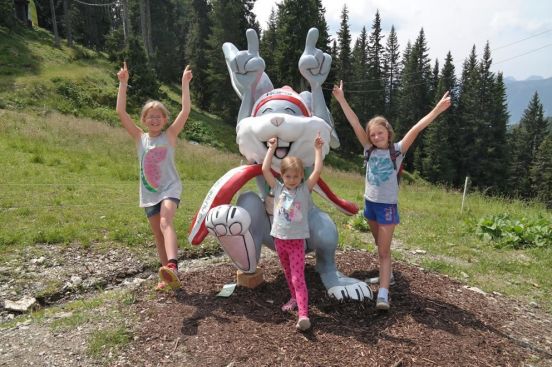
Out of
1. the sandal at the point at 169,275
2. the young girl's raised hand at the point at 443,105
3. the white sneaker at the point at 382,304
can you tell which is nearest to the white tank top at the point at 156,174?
the sandal at the point at 169,275

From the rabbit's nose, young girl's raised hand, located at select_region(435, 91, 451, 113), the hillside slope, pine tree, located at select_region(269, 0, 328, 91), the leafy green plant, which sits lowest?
the leafy green plant

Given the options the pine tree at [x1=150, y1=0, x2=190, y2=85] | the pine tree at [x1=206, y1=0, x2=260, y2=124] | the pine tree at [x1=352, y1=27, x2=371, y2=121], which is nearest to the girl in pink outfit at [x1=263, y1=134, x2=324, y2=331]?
the pine tree at [x1=206, y1=0, x2=260, y2=124]

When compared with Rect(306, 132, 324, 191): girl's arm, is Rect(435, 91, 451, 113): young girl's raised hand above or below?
above

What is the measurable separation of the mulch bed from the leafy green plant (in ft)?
9.33

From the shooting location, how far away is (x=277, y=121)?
152 inches

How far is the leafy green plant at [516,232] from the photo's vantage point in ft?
22.8

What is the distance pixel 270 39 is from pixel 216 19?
11.2 meters

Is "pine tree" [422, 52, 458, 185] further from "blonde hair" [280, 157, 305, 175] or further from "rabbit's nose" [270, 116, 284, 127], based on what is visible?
"blonde hair" [280, 157, 305, 175]

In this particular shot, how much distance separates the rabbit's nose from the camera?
3.87 m

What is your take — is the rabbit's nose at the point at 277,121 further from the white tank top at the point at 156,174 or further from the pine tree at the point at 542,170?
the pine tree at the point at 542,170

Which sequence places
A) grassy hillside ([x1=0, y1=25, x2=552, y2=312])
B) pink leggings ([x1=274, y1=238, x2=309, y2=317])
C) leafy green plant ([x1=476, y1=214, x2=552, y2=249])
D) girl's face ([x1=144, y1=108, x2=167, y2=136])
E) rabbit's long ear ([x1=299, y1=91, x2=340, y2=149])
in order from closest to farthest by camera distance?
pink leggings ([x1=274, y1=238, x2=309, y2=317]) → girl's face ([x1=144, y1=108, x2=167, y2=136]) → rabbit's long ear ([x1=299, y1=91, x2=340, y2=149]) → grassy hillside ([x1=0, y1=25, x2=552, y2=312]) → leafy green plant ([x1=476, y1=214, x2=552, y2=249])

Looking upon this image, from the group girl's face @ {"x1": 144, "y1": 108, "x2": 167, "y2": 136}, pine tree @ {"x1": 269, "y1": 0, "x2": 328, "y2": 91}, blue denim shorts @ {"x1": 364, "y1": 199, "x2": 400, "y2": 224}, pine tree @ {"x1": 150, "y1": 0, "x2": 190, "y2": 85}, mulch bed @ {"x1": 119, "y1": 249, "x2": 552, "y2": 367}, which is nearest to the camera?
mulch bed @ {"x1": 119, "y1": 249, "x2": 552, "y2": 367}

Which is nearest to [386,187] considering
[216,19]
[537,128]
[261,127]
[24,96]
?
[261,127]

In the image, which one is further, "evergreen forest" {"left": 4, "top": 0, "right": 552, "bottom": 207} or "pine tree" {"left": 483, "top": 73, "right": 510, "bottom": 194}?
"pine tree" {"left": 483, "top": 73, "right": 510, "bottom": 194}
